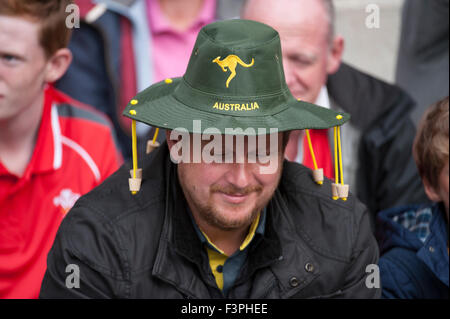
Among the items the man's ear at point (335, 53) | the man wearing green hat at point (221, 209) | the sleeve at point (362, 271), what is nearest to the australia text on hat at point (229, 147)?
the man wearing green hat at point (221, 209)

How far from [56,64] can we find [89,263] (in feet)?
3.74

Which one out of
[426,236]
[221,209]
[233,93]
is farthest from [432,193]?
[233,93]

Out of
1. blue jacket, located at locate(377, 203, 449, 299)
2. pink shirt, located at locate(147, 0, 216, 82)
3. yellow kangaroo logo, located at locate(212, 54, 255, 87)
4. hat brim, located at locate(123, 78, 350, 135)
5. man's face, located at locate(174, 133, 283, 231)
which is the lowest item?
blue jacket, located at locate(377, 203, 449, 299)

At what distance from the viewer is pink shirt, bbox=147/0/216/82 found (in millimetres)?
3615

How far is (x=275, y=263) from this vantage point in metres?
2.29

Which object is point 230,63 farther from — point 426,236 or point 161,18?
point 161,18

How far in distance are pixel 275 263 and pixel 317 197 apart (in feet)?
0.96

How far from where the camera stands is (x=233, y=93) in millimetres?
2023

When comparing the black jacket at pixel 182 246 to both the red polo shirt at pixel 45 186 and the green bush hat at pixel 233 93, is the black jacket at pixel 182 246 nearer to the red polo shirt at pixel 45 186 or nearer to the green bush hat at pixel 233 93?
the green bush hat at pixel 233 93

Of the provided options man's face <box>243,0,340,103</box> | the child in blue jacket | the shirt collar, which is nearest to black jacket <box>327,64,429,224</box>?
man's face <box>243,0,340,103</box>

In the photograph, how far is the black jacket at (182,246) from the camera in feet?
7.07

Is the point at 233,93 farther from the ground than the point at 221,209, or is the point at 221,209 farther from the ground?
the point at 233,93

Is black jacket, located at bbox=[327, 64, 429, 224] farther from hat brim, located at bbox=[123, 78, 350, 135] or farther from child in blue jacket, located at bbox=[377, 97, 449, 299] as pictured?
hat brim, located at bbox=[123, 78, 350, 135]

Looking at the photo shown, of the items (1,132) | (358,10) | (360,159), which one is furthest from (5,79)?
(358,10)
